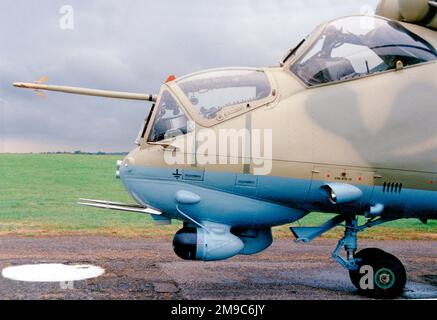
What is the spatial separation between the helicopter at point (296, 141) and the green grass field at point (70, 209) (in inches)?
319

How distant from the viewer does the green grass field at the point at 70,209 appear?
16.3 meters

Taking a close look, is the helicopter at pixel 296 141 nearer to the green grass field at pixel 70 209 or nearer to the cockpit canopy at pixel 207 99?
the cockpit canopy at pixel 207 99

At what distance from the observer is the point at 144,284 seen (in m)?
8.86

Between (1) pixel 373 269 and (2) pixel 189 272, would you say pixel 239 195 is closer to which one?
(1) pixel 373 269

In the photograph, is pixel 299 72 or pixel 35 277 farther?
pixel 35 277

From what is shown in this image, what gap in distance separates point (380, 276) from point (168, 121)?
3.68 m

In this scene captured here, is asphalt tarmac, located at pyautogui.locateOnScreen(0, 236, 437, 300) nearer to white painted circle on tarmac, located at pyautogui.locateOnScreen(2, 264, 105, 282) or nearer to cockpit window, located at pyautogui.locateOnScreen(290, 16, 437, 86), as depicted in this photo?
white painted circle on tarmac, located at pyautogui.locateOnScreen(2, 264, 105, 282)

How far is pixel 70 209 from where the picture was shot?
18.8 m

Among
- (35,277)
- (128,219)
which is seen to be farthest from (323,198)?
(128,219)

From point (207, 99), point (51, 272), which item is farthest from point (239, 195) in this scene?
point (51, 272)

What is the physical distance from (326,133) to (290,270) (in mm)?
3893

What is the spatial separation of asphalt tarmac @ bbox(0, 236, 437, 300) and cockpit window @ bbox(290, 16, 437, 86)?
3.18 metres
